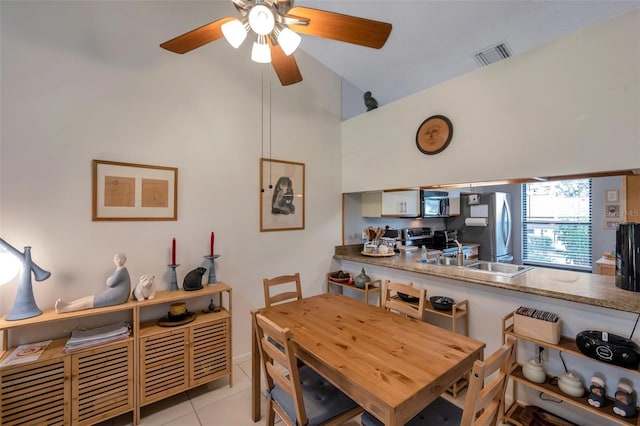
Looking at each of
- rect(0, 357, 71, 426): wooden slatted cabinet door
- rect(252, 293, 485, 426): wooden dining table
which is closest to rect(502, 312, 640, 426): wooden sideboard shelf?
rect(252, 293, 485, 426): wooden dining table

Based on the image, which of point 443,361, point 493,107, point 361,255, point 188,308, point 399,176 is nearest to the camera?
point 443,361

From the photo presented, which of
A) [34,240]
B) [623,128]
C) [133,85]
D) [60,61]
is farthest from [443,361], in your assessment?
[60,61]

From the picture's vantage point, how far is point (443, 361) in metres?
1.30

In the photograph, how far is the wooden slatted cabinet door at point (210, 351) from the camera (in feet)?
7.08

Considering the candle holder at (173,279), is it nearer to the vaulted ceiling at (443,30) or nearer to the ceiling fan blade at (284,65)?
the ceiling fan blade at (284,65)

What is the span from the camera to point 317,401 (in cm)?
147

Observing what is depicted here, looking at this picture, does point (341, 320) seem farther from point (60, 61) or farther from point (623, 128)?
point (60, 61)

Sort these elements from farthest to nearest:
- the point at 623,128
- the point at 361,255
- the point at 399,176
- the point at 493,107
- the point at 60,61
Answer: the point at 361,255
the point at 399,176
the point at 493,107
the point at 60,61
the point at 623,128

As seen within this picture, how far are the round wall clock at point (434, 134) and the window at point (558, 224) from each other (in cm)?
275

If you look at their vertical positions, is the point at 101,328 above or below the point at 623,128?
below

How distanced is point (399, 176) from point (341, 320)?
5.51 feet

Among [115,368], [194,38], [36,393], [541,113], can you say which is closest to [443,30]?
[541,113]

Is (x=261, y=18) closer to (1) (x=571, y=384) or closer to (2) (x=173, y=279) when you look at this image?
(2) (x=173, y=279)

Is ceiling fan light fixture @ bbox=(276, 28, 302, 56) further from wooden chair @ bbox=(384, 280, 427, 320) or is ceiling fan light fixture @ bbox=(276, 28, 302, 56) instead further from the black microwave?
the black microwave
